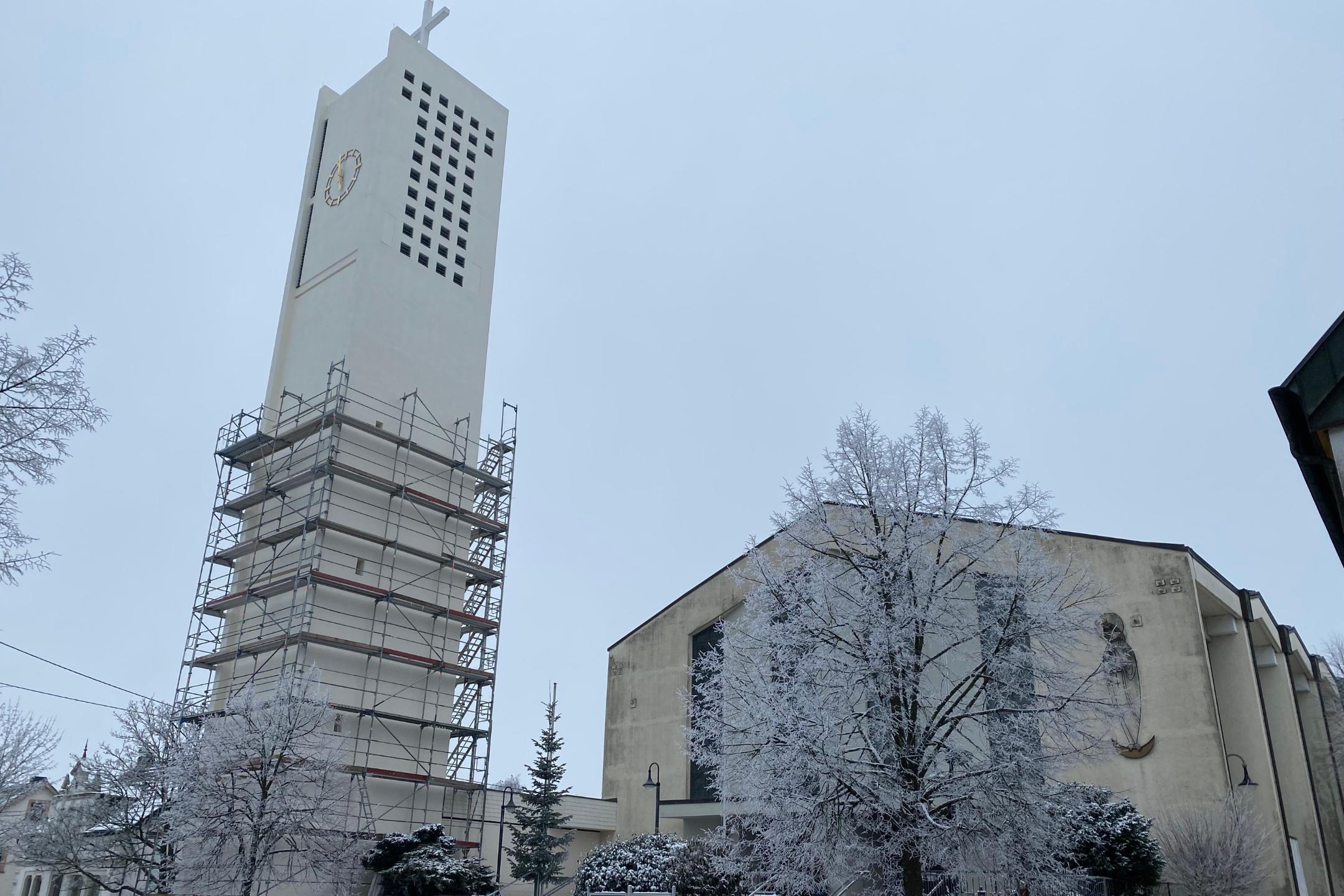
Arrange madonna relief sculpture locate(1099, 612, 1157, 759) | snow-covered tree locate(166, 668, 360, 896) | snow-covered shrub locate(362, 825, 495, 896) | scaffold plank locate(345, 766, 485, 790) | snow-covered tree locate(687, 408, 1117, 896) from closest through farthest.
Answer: snow-covered tree locate(687, 408, 1117, 896) < snow-covered tree locate(166, 668, 360, 896) < madonna relief sculpture locate(1099, 612, 1157, 759) < snow-covered shrub locate(362, 825, 495, 896) < scaffold plank locate(345, 766, 485, 790)

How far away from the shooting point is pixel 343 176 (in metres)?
45.3

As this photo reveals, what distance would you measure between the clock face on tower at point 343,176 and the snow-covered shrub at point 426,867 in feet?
89.6

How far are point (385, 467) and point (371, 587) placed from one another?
199 inches

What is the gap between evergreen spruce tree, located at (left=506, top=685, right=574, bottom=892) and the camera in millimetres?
34000

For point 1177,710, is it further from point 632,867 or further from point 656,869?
point 632,867

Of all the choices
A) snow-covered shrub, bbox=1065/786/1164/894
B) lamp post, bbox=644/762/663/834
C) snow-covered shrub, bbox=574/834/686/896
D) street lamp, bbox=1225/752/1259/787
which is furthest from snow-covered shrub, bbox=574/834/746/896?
street lamp, bbox=1225/752/1259/787

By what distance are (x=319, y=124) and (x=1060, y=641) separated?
44.6 m

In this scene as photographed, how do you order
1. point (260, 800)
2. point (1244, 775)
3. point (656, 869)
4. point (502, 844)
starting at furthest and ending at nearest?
1. point (502, 844)
2. point (1244, 775)
3. point (260, 800)
4. point (656, 869)

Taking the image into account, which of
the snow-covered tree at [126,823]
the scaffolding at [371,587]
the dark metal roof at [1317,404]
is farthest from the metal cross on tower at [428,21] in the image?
the dark metal roof at [1317,404]

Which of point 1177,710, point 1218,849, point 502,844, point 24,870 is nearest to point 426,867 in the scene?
point 502,844

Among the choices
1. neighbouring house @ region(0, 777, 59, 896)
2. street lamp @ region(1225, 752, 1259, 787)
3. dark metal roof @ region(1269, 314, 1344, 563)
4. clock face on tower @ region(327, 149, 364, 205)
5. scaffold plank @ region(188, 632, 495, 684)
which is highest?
clock face on tower @ region(327, 149, 364, 205)

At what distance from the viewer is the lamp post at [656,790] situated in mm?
33812

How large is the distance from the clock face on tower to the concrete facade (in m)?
23.1

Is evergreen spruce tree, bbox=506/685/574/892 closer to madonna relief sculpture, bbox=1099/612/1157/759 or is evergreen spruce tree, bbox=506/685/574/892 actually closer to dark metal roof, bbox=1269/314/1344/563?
madonna relief sculpture, bbox=1099/612/1157/759
